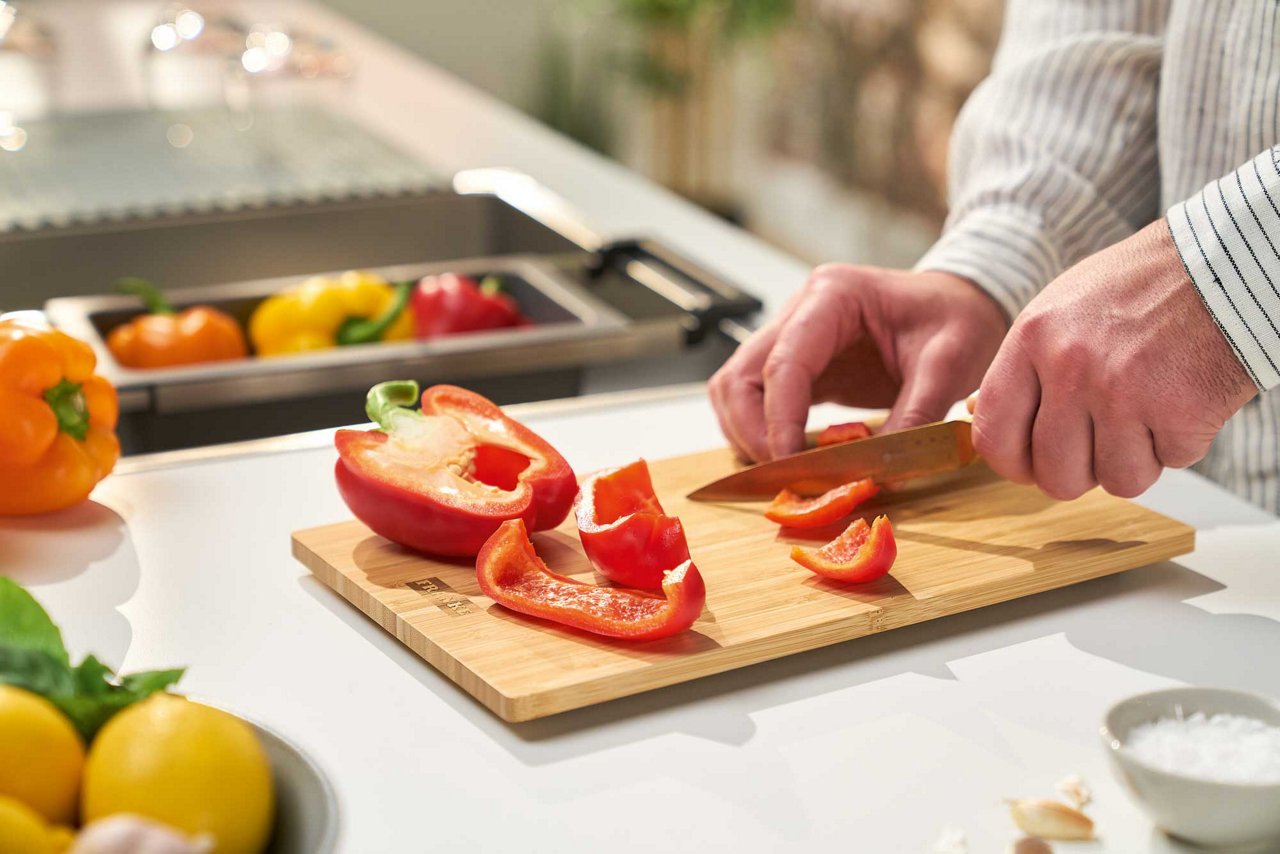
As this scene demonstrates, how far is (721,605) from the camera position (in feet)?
3.53

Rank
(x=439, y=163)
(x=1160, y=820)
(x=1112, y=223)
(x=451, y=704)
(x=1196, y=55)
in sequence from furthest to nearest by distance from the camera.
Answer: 1. (x=439, y=163)
2. (x=1112, y=223)
3. (x=1196, y=55)
4. (x=451, y=704)
5. (x=1160, y=820)

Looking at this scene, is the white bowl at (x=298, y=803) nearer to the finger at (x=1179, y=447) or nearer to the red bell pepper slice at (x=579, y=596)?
the red bell pepper slice at (x=579, y=596)

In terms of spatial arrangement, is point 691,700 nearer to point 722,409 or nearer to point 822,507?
point 822,507

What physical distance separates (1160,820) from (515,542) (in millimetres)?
479

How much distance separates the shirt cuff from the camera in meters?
1.52

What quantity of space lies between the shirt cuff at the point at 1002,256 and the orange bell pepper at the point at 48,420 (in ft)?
2.65

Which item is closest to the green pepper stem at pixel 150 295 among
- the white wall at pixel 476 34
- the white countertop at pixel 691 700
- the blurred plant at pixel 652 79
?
the white countertop at pixel 691 700

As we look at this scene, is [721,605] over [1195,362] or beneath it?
beneath

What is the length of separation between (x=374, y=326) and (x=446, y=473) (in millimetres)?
787

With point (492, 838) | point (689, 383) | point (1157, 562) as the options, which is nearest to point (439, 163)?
point (689, 383)

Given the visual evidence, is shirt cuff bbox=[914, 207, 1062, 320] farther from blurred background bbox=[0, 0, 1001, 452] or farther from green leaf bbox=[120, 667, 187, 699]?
green leaf bbox=[120, 667, 187, 699]

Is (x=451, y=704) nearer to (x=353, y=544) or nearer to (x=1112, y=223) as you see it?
(x=353, y=544)

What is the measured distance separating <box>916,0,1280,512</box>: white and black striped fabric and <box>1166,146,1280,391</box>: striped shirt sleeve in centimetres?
37

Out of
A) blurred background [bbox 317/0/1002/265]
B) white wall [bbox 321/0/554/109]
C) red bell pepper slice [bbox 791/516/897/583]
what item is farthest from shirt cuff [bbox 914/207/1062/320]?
white wall [bbox 321/0/554/109]
